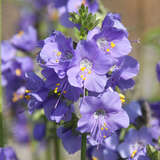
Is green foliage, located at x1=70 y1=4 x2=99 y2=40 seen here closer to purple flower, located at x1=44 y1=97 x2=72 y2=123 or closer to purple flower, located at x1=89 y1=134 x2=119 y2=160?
purple flower, located at x1=44 y1=97 x2=72 y2=123

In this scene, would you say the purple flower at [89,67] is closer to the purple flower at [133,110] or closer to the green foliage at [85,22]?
the green foliage at [85,22]

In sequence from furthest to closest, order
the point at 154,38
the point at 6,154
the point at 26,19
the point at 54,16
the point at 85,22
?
the point at 26,19
the point at 54,16
the point at 154,38
the point at 6,154
the point at 85,22

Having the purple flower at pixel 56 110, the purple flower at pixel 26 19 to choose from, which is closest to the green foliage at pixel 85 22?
the purple flower at pixel 56 110

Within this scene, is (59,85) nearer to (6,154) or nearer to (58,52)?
(58,52)

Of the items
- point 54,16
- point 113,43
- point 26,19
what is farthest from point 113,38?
point 26,19

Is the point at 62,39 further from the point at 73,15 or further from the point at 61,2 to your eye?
the point at 61,2

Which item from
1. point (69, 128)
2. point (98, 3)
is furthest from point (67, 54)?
point (98, 3)
